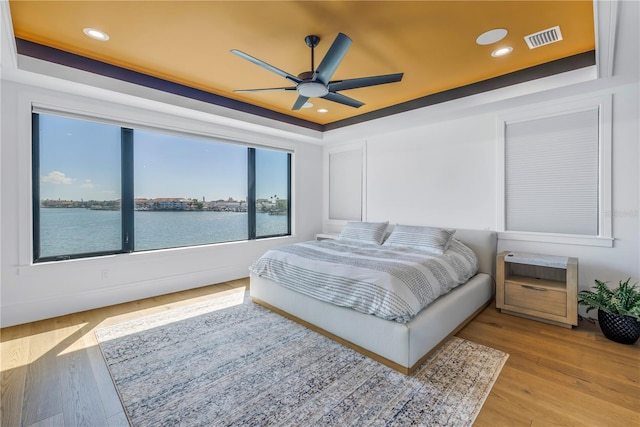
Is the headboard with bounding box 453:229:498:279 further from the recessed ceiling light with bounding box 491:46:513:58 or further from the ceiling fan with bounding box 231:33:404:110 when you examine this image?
the ceiling fan with bounding box 231:33:404:110

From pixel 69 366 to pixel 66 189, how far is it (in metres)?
2.08

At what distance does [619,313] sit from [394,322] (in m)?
2.11

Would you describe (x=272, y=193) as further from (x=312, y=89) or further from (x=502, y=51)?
(x=502, y=51)

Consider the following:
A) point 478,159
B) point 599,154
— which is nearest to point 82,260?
point 478,159

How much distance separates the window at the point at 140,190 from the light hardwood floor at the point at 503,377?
3.43 feet

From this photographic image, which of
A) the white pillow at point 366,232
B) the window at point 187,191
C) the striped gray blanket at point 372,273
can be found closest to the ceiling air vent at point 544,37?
the striped gray blanket at point 372,273

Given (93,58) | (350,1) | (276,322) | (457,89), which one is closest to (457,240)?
(457,89)

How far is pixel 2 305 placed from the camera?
2.88m

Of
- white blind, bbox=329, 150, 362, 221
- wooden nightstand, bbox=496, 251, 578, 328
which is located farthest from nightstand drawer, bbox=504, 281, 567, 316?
white blind, bbox=329, 150, 362, 221

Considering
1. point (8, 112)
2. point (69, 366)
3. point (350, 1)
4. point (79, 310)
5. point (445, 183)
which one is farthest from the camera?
point (445, 183)

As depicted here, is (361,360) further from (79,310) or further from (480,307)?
(79,310)

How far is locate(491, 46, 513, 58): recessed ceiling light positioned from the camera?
269 centimetres

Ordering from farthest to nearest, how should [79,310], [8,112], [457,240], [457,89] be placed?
[457,240] < [457,89] < [79,310] < [8,112]

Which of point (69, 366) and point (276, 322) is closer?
point (69, 366)
